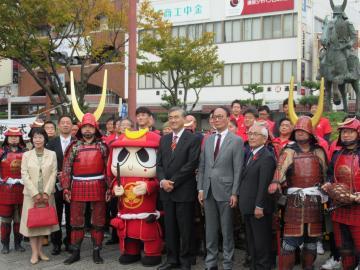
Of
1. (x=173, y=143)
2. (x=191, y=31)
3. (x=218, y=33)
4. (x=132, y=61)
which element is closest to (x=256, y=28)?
(x=218, y=33)

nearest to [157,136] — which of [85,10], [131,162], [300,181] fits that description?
[131,162]

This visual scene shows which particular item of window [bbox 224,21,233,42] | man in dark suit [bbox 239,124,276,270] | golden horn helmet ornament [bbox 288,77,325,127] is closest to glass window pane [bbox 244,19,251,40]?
window [bbox 224,21,233,42]

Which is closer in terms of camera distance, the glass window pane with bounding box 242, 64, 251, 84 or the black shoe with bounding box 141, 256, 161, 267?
the black shoe with bounding box 141, 256, 161, 267

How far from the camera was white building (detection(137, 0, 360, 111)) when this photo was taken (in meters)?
31.7

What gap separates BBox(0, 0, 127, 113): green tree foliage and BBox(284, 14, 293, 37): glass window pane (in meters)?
15.3

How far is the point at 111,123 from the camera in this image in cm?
855

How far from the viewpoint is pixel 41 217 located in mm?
6238

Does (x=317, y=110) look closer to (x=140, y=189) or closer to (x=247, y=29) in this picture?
(x=140, y=189)

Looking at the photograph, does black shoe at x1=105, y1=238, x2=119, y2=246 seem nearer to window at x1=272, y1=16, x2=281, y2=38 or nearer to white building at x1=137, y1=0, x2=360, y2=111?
white building at x1=137, y1=0, x2=360, y2=111

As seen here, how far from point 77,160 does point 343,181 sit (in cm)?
329

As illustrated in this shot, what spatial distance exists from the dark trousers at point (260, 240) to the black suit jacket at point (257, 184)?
111 mm

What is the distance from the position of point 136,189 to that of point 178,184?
61 centimetres

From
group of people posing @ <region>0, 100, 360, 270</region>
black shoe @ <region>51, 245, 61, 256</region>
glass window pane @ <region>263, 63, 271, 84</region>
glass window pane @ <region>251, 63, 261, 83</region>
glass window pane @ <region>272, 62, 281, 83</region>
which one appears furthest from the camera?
glass window pane @ <region>251, 63, 261, 83</region>

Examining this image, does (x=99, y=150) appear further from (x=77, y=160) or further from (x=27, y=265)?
(x=27, y=265)
